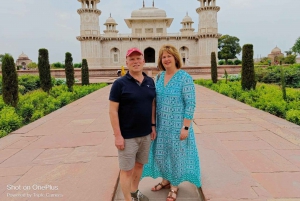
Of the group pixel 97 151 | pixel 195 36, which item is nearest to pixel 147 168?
pixel 97 151

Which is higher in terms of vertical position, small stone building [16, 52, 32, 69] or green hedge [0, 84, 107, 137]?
small stone building [16, 52, 32, 69]

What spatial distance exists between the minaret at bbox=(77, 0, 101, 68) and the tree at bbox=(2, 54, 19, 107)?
82.1ft

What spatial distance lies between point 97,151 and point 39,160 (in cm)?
74

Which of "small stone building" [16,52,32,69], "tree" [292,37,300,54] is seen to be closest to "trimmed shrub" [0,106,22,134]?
"tree" [292,37,300,54]

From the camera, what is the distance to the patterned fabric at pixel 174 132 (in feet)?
7.12

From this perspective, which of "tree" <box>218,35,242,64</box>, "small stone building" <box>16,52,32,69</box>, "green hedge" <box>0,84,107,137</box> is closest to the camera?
"green hedge" <box>0,84,107,137</box>

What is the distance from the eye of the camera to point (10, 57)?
7.15m

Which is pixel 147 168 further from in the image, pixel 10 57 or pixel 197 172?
pixel 10 57

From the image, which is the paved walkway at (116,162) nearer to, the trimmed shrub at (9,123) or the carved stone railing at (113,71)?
the trimmed shrub at (9,123)

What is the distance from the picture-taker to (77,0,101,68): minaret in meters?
30.9

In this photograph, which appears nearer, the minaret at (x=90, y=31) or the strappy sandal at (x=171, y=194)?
the strappy sandal at (x=171, y=194)

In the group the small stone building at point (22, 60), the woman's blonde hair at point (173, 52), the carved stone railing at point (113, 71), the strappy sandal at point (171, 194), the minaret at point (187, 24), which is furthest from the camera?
the small stone building at point (22, 60)

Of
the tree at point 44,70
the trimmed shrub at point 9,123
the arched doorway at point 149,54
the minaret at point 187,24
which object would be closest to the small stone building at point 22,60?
the arched doorway at point 149,54

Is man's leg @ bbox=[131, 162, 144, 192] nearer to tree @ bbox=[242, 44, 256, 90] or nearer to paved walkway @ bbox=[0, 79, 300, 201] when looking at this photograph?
paved walkway @ bbox=[0, 79, 300, 201]
